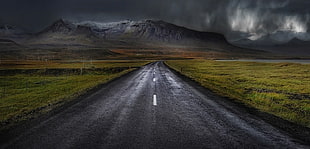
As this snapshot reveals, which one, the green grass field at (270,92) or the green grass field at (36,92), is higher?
the green grass field at (270,92)

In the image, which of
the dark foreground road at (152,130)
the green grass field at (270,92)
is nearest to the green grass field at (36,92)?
the dark foreground road at (152,130)

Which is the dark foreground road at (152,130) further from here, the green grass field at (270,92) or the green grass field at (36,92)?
the green grass field at (270,92)

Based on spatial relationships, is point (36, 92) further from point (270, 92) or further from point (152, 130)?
point (270, 92)

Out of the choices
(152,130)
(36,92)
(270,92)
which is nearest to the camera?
(152,130)

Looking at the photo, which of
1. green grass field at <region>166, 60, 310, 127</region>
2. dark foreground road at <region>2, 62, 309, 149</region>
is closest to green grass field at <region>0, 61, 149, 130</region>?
dark foreground road at <region>2, 62, 309, 149</region>

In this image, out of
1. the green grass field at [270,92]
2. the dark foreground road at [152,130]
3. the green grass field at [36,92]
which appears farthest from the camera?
the green grass field at [270,92]

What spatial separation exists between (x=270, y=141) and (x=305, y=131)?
75.0 inches

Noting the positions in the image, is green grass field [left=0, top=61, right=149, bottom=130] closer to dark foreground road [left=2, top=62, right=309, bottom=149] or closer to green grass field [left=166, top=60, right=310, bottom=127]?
dark foreground road [left=2, top=62, right=309, bottom=149]

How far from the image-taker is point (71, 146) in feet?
16.9

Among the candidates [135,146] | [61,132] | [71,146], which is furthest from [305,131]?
[61,132]

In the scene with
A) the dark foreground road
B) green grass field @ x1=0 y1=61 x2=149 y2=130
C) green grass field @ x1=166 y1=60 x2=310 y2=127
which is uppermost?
the dark foreground road

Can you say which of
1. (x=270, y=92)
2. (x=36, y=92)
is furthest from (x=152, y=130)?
(x=36, y=92)

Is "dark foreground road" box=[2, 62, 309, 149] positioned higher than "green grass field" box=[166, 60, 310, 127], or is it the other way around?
"dark foreground road" box=[2, 62, 309, 149]

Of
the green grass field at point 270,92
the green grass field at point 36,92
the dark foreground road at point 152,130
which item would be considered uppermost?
the dark foreground road at point 152,130
